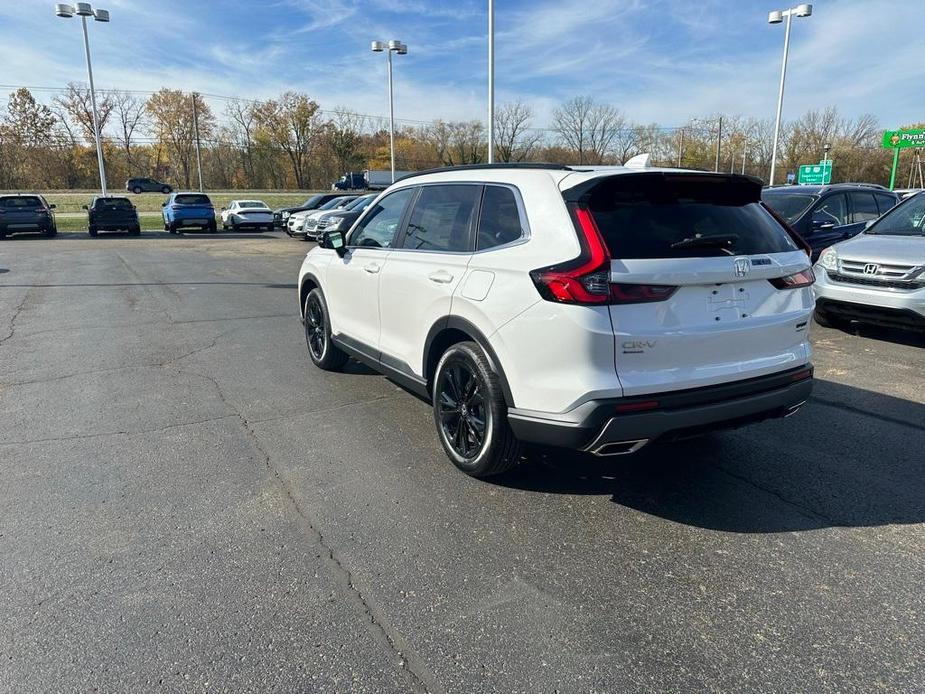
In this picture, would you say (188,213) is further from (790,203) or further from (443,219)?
(443,219)

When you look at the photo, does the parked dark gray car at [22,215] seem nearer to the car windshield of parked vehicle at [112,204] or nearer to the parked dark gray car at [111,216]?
the parked dark gray car at [111,216]

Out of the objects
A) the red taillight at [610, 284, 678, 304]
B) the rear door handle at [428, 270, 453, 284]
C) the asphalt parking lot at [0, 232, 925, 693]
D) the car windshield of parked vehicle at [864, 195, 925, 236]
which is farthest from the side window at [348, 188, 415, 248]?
the car windshield of parked vehicle at [864, 195, 925, 236]

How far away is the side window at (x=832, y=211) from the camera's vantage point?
9965 millimetres

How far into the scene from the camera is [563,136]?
8012 cm

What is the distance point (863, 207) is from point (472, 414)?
10.1 m

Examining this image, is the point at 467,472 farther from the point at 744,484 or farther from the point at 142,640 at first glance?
the point at 142,640

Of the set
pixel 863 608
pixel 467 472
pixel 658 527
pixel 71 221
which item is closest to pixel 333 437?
pixel 467 472

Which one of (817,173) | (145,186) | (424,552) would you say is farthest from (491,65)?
(145,186)

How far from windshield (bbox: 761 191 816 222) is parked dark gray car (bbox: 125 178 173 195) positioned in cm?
6201

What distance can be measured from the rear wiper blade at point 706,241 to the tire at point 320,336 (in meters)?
3.41

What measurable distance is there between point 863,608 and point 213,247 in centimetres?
2147

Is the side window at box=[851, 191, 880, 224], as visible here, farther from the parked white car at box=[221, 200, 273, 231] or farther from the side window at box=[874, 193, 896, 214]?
the parked white car at box=[221, 200, 273, 231]

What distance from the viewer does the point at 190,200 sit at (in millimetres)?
27219

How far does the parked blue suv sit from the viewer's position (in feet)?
87.4
